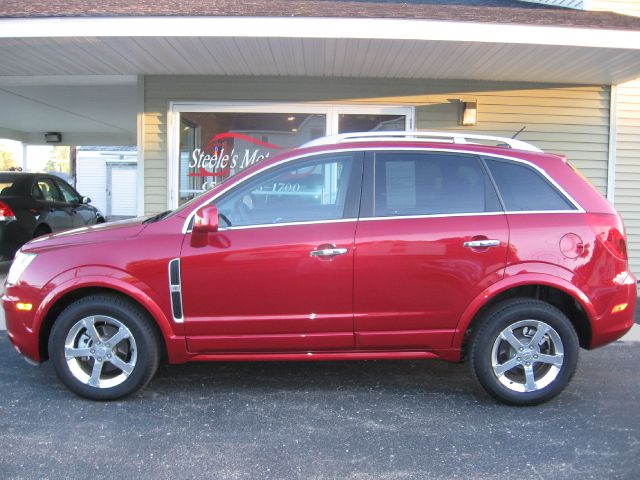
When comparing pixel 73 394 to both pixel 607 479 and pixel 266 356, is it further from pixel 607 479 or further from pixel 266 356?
pixel 607 479

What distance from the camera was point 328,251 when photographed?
3.88 m

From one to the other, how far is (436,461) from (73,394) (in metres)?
2.63

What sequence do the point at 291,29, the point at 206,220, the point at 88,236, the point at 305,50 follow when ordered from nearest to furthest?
the point at 206,220, the point at 88,236, the point at 291,29, the point at 305,50

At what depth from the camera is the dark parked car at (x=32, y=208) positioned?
335 inches

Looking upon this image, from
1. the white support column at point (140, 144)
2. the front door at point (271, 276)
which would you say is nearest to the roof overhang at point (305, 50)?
the white support column at point (140, 144)

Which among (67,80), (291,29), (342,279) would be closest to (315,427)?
(342,279)

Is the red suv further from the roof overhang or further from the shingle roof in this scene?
the shingle roof

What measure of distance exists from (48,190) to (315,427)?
8101 millimetres

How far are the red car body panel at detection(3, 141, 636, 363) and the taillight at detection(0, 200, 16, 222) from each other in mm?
5145

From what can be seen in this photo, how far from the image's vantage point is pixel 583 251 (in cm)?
394

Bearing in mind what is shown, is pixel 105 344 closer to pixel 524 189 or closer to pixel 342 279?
pixel 342 279

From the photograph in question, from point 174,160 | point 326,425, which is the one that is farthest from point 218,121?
point 326,425

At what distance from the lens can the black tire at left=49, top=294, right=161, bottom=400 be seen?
392 cm

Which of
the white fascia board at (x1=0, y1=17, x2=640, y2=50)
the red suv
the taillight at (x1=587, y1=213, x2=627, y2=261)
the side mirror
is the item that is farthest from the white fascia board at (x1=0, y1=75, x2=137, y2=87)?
the taillight at (x1=587, y1=213, x2=627, y2=261)
